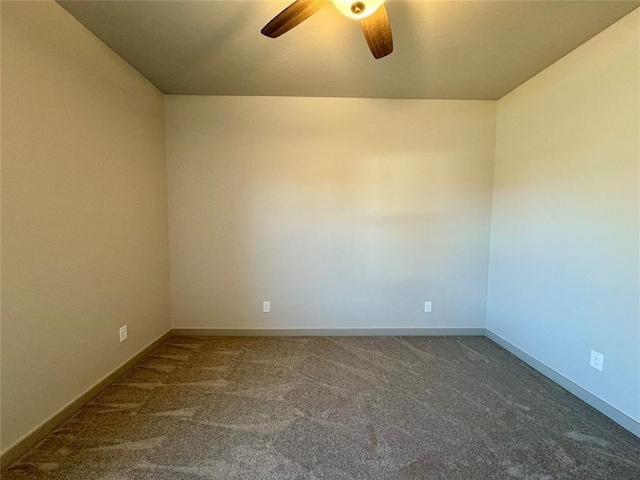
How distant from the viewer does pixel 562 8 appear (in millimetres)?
1679

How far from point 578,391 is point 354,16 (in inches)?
115

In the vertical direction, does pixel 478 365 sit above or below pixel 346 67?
below

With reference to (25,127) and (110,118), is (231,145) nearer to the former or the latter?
(110,118)

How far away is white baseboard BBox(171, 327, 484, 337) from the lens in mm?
3086

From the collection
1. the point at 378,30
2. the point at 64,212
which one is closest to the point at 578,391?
the point at 378,30

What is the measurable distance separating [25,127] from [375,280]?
2.95 m

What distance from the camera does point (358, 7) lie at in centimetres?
134

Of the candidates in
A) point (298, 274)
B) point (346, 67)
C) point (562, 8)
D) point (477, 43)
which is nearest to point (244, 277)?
point (298, 274)

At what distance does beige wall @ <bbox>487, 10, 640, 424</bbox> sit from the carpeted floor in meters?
0.37

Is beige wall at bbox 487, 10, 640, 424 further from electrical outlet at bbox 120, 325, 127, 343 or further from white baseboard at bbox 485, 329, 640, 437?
electrical outlet at bbox 120, 325, 127, 343

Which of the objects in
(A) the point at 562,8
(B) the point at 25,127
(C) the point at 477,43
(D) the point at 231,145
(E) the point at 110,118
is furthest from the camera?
(D) the point at 231,145

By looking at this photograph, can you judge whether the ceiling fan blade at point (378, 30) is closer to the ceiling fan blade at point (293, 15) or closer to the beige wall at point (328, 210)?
the ceiling fan blade at point (293, 15)

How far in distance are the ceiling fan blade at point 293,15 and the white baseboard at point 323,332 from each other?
268 cm

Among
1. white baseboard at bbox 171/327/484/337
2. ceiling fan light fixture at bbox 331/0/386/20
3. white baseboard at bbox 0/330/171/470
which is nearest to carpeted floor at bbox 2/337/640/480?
white baseboard at bbox 0/330/171/470
